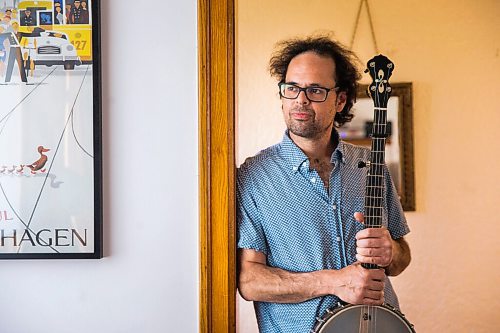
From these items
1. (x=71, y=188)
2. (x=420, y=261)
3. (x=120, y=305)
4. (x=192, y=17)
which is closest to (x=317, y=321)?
(x=420, y=261)

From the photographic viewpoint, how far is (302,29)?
193 centimetres

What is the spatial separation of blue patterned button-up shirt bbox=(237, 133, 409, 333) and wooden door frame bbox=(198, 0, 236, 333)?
0.05 meters

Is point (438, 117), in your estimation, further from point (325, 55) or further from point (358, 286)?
point (358, 286)

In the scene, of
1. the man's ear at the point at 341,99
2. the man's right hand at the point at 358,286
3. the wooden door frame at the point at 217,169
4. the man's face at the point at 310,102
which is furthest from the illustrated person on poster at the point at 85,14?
the man's right hand at the point at 358,286

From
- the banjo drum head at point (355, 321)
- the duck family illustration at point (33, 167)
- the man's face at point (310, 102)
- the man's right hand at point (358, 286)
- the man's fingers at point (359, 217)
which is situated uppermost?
the man's face at point (310, 102)

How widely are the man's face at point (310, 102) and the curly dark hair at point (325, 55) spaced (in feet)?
0.04

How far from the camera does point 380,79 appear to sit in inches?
74.4

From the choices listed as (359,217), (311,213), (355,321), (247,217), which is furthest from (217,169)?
(355,321)

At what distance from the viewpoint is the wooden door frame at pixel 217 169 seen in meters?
1.88

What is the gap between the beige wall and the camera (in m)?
1.93

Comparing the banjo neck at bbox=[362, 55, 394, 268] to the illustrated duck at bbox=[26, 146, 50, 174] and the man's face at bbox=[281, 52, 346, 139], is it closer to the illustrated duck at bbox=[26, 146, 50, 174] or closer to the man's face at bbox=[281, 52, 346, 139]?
the man's face at bbox=[281, 52, 346, 139]

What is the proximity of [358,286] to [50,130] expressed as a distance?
0.83m

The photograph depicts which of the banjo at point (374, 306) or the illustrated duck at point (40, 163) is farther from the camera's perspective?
the illustrated duck at point (40, 163)

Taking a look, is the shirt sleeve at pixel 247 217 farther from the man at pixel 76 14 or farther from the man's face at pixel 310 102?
the man at pixel 76 14
